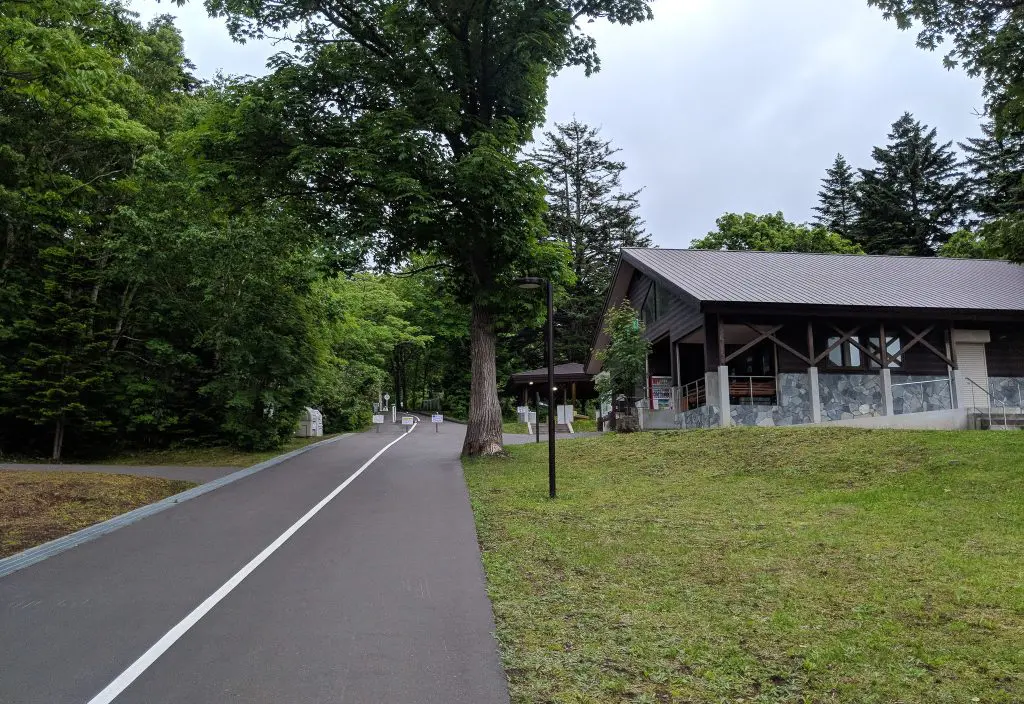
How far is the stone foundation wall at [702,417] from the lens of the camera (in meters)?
18.5

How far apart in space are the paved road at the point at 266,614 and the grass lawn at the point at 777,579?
0.44m

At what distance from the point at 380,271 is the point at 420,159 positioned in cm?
379

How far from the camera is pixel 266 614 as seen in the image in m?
5.36

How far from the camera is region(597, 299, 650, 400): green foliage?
22.2 metres

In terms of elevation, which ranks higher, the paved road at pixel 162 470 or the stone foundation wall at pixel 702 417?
the stone foundation wall at pixel 702 417

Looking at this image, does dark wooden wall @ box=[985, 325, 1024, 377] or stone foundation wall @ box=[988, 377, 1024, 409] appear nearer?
stone foundation wall @ box=[988, 377, 1024, 409]

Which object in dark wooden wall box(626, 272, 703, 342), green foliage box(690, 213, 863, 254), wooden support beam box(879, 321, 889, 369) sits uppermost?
green foliage box(690, 213, 863, 254)

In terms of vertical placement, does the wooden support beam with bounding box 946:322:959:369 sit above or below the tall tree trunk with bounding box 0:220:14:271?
below

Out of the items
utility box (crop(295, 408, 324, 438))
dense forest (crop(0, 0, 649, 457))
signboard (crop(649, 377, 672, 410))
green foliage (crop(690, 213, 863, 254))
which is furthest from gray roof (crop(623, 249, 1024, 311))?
green foliage (crop(690, 213, 863, 254))

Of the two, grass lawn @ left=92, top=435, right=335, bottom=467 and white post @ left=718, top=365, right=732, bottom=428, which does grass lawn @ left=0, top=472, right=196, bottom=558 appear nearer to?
grass lawn @ left=92, top=435, right=335, bottom=467

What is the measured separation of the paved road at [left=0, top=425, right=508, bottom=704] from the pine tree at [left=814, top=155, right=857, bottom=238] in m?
48.6

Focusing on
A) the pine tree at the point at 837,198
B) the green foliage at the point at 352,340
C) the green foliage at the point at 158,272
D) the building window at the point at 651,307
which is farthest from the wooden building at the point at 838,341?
the pine tree at the point at 837,198

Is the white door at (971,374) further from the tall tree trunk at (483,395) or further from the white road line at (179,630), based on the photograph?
the white road line at (179,630)

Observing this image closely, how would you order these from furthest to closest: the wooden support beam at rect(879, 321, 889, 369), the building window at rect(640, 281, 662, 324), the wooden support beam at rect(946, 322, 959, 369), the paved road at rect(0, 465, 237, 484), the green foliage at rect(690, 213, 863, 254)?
the green foliage at rect(690, 213, 863, 254) → the building window at rect(640, 281, 662, 324) → the wooden support beam at rect(946, 322, 959, 369) → the wooden support beam at rect(879, 321, 889, 369) → the paved road at rect(0, 465, 237, 484)
